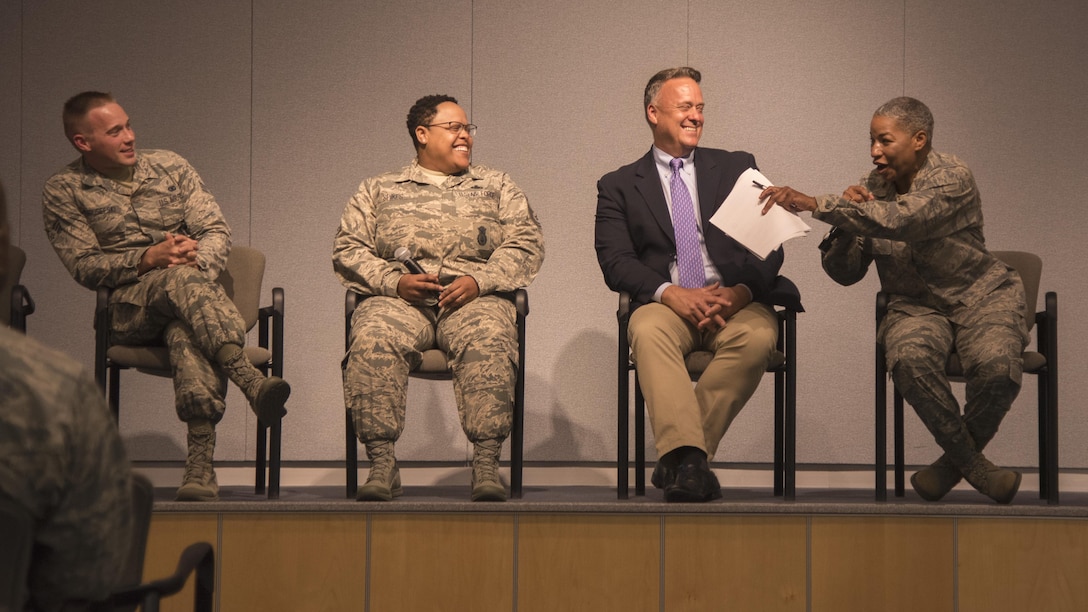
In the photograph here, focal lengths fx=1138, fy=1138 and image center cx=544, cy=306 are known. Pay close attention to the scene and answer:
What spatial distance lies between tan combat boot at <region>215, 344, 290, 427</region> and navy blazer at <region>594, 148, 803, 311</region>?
1037 millimetres

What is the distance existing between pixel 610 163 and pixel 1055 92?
1881 millimetres

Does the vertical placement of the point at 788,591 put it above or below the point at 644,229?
below

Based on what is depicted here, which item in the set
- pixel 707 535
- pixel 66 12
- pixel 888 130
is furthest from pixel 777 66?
pixel 66 12

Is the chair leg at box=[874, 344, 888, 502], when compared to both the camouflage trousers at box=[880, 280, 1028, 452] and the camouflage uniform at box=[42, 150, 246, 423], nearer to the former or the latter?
the camouflage trousers at box=[880, 280, 1028, 452]

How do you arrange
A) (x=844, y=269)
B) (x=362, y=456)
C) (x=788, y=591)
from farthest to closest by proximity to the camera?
(x=362, y=456), (x=844, y=269), (x=788, y=591)

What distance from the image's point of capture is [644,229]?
3564 millimetres

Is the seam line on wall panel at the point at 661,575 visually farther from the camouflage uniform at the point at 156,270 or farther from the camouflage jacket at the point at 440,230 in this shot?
the camouflage uniform at the point at 156,270

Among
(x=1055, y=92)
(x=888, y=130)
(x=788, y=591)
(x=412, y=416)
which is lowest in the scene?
→ (x=788, y=591)

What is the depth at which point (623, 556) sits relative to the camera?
3.00 m

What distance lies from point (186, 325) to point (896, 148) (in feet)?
7.02

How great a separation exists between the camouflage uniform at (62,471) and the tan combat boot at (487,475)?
185 cm

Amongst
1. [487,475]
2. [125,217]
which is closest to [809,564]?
[487,475]

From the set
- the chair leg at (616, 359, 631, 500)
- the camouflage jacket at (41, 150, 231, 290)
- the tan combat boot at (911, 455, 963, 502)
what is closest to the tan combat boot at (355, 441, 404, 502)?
the chair leg at (616, 359, 631, 500)

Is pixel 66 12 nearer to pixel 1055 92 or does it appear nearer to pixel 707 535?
pixel 707 535
